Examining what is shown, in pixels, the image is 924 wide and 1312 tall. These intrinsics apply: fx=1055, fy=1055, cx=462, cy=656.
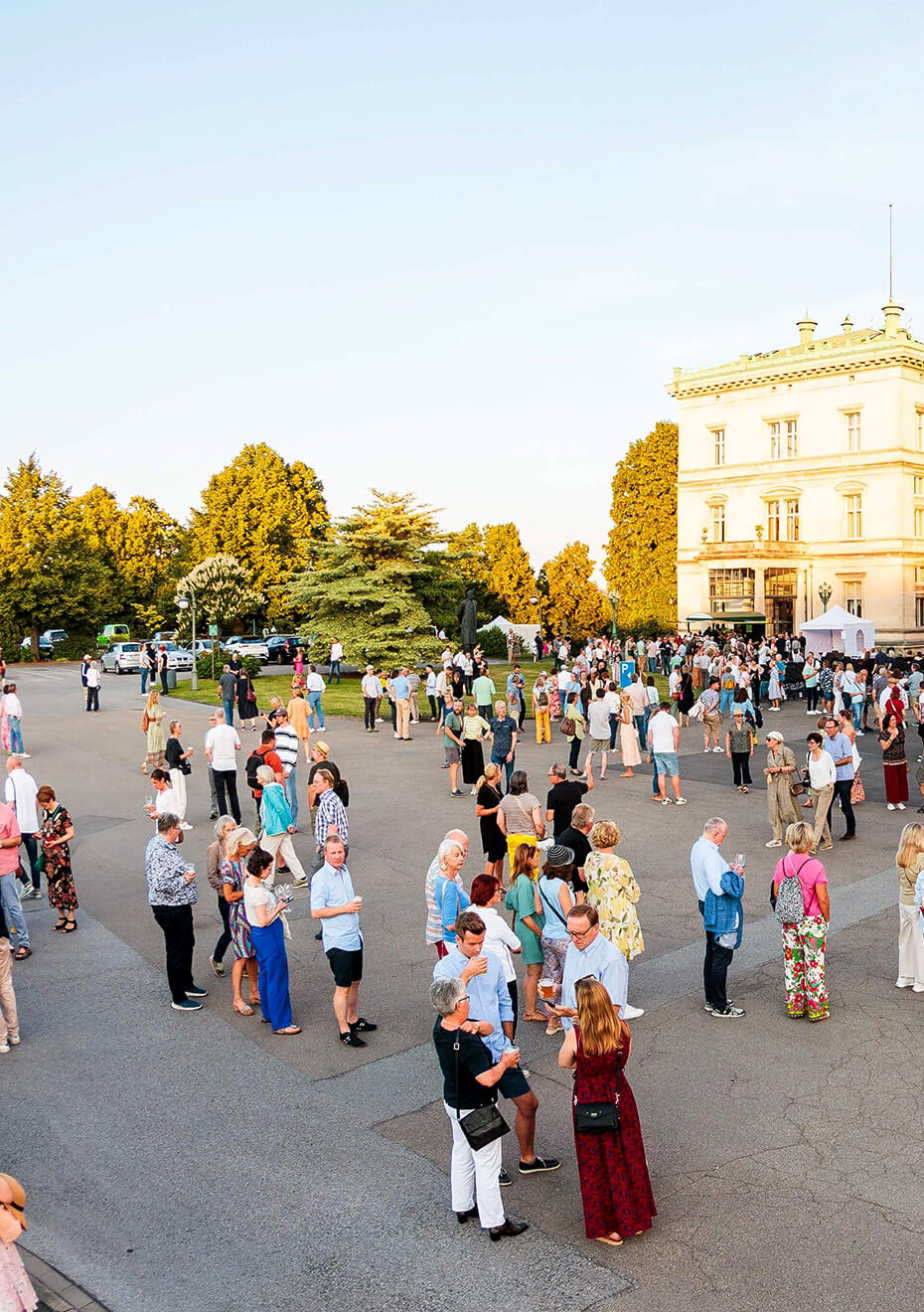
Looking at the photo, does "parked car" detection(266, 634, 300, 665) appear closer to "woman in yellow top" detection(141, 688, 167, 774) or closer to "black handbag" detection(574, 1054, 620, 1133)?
"woman in yellow top" detection(141, 688, 167, 774)

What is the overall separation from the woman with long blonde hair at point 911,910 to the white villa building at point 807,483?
39.5 metres

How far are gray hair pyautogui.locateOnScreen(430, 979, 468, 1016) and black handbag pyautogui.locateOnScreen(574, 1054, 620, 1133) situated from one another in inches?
33.7

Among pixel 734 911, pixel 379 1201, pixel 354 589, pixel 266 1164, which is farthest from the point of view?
pixel 354 589

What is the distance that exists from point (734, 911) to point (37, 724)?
25010 millimetres

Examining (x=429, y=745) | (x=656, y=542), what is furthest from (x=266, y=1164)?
(x=656, y=542)

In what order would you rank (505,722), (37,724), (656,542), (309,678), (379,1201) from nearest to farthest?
(379,1201)
(505,722)
(309,678)
(37,724)
(656,542)

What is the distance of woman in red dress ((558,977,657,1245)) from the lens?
548cm

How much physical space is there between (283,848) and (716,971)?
19.8 feet

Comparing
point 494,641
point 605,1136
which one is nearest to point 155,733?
point 605,1136

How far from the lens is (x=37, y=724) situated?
95.8ft

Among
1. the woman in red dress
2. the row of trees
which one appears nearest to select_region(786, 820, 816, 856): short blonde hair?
the woman in red dress

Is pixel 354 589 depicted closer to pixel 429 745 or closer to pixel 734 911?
pixel 429 745

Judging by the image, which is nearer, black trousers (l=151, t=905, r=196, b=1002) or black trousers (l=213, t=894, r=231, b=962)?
black trousers (l=151, t=905, r=196, b=1002)

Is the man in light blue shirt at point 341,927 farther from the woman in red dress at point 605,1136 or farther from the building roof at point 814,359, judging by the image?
the building roof at point 814,359
